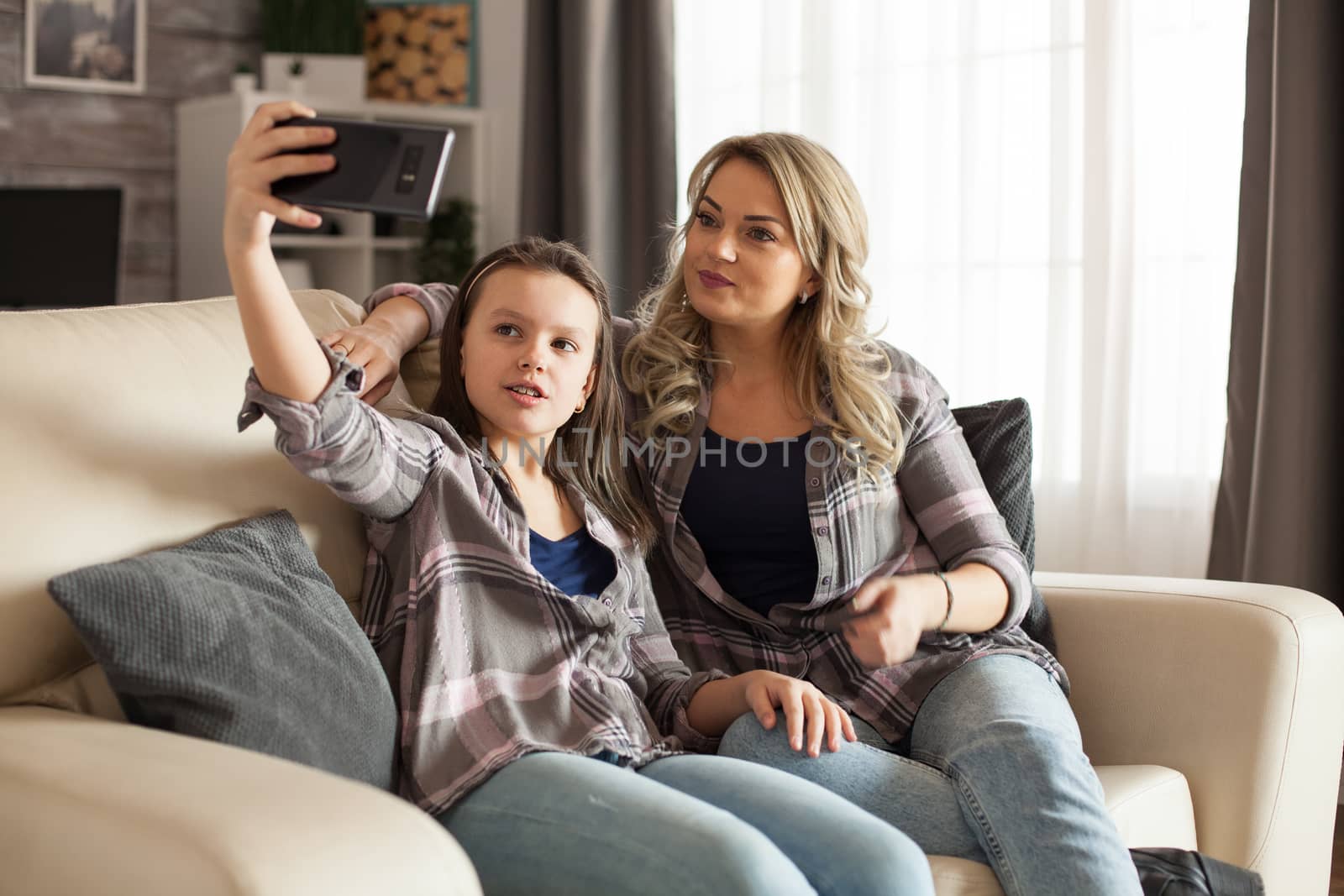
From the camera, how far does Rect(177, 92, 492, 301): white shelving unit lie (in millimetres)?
3715

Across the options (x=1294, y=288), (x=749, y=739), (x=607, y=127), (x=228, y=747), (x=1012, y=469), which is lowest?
(x=749, y=739)

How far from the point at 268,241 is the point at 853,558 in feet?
2.65

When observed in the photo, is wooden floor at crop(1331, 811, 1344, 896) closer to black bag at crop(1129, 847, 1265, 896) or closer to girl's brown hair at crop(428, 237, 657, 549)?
black bag at crop(1129, 847, 1265, 896)

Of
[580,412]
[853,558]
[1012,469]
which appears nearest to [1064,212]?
[1012,469]

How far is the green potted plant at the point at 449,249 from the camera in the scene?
12.8 feet

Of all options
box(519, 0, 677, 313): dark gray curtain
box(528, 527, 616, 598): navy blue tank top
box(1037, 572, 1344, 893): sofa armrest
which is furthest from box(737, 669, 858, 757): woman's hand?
box(519, 0, 677, 313): dark gray curtain

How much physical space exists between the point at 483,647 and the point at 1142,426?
182cm

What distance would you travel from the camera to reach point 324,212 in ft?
11.6

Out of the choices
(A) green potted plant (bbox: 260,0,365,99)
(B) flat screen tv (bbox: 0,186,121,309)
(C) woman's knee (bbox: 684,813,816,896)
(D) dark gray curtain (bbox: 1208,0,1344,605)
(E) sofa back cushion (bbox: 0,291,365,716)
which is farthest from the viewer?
(A) green potted plant (bbox: 260,0,365,99)

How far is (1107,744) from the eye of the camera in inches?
66.2

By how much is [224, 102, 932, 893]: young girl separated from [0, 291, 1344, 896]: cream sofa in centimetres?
16

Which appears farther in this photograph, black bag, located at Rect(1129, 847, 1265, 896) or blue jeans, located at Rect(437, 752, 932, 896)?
black bag, located at Rect(1129, 847, 1265, 896)

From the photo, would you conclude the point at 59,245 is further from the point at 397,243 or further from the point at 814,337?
the point at 814,337

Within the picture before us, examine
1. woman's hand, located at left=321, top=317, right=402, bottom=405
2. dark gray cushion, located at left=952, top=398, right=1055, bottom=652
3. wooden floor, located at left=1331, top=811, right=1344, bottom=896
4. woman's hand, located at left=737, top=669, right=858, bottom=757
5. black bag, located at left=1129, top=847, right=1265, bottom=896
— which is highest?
woman's hand, located at left=321, top=317, right=402, bottom=405
